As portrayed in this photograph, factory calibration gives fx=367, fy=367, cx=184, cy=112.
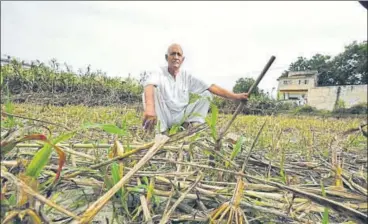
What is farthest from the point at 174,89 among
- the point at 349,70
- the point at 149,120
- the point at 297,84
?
the point at 349,70

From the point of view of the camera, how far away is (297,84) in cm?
87

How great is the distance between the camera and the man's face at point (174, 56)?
2467mm

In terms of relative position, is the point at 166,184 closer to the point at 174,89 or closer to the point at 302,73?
the point at 302,73

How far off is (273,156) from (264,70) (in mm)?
822

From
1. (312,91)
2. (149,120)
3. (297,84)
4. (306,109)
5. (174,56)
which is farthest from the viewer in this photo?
(174,56)

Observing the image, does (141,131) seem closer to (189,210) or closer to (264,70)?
(189,210)

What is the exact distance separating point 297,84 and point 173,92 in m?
1.72

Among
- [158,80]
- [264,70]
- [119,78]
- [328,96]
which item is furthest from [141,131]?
[119,78]

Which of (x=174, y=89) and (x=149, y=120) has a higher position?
(x=174, y=89)

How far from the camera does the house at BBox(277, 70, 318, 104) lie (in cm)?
83

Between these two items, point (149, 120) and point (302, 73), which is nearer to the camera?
point (302, 73)

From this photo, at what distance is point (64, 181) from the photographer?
0.82 metres

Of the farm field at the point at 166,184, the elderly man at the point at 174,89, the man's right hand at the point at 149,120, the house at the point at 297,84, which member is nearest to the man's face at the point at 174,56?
the elderly man at the point at 174,89

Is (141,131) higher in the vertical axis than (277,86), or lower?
lower
